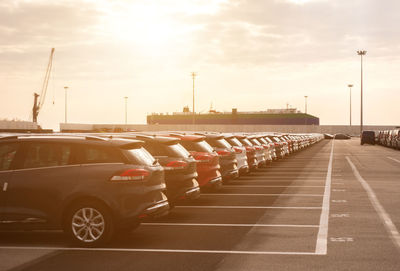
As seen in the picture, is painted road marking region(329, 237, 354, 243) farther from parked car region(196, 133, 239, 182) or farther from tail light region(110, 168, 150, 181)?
parked car region(196, 133, 239, 182)

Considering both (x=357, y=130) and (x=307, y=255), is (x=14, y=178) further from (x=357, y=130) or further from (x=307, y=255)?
(x=357, y=130)

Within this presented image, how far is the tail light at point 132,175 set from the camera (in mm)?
9312

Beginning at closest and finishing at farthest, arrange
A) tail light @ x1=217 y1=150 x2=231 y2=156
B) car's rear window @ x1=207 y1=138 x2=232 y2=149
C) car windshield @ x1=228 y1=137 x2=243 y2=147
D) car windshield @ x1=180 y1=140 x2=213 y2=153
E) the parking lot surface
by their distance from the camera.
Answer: the parking lot surface < car windshield @ x1=180 y1=140 x2=213 y2=153 < tail light @ x1=217 y1=150 x2=231 y2=156 < car's rear window @ x1=207 y1=138 x2=232 y2=149 < car windshield @ x1=228 y1=137 x2=243 y2=147

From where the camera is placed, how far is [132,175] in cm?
938

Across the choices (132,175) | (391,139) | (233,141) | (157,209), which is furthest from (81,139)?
(391,139)

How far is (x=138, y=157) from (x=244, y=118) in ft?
531

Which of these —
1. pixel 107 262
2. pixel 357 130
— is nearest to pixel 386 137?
pixel 107 262

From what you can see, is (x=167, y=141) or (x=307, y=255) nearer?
(x=307, y=255)

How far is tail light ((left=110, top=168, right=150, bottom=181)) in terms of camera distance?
9.31 metres

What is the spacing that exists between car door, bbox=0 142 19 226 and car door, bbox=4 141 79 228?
58 mm

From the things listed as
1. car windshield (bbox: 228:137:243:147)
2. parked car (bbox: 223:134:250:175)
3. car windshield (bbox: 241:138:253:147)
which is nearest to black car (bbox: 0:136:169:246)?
parked car (bbox: 223:134:250:175)

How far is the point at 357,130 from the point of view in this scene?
504ft

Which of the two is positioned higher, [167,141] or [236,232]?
[167,141]

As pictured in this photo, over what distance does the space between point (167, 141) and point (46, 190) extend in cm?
395
